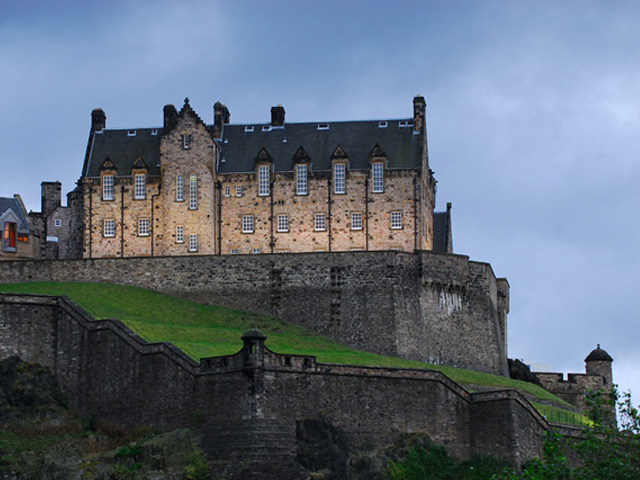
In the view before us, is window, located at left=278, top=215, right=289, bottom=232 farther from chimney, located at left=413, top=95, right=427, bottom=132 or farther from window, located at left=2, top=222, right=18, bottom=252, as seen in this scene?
window, located at left=2, top=222, right=18, bottom=252

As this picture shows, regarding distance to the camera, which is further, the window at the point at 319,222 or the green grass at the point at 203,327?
the window at the point at 319,222

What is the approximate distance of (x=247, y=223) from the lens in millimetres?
94812

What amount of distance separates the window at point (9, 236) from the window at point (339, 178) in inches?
814

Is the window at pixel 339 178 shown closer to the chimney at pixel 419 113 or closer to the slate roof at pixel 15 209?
the chimney at pixel 419 113

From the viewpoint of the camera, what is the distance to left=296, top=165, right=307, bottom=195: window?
94.8 m

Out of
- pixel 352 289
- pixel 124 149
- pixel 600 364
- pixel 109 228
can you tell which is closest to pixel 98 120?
pixel 124 149

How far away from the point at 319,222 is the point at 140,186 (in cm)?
1178

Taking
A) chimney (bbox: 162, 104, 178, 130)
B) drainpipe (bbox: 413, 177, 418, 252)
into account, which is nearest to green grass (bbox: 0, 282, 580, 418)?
drainpipe (bbox: 413, 177, 418, 252)

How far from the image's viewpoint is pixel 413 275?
3425 inches

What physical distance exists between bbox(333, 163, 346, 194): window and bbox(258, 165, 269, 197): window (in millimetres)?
4300

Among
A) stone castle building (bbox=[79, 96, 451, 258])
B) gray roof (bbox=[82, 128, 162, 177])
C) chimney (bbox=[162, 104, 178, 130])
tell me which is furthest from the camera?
chimney (bbox=[162, 104, 178, 130])

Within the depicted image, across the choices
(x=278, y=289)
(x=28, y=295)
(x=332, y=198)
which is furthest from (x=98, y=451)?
(x=332, y=198)

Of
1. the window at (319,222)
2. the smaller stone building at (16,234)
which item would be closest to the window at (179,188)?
the window at (319,222)

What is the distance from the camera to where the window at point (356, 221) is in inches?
3681
